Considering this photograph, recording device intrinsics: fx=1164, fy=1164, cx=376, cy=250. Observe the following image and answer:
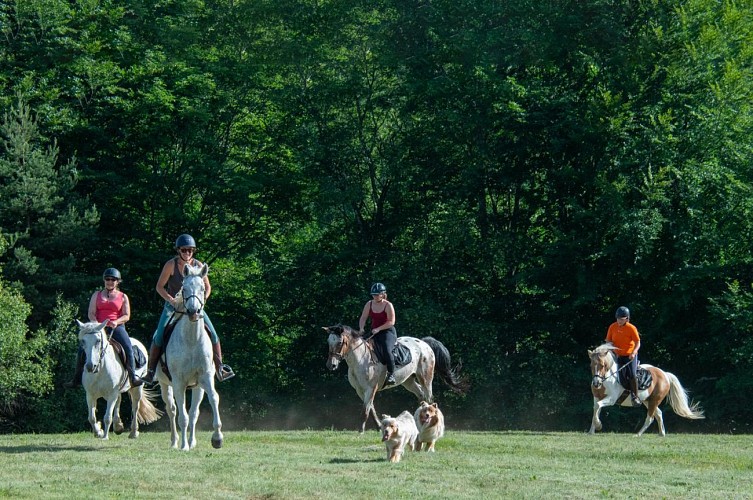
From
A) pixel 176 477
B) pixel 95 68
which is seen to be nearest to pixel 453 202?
pixel 95 68

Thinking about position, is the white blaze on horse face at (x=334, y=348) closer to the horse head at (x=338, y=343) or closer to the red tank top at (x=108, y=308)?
the horse head at (x=338, y=343)

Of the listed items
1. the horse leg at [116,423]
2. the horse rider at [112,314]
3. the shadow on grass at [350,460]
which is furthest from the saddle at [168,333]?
the horse leg at [116,423]

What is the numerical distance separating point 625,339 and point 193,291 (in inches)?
454

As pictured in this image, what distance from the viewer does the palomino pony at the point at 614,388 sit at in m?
24.9

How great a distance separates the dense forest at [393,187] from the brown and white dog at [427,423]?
16531mm

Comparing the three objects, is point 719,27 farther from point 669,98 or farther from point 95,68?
point 95,68

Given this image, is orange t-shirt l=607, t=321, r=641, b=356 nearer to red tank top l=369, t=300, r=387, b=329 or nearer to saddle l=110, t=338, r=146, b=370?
red tank top l=369, t=300, r=387, b=329

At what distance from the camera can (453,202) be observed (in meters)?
41.1

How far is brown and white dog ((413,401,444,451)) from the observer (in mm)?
18938

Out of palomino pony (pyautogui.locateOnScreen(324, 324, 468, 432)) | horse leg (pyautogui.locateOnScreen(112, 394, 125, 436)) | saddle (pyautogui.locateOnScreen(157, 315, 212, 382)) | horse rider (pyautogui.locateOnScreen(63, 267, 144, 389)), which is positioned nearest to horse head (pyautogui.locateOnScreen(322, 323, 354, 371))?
palomino pony (pyautogui.locateOnScreen(324, 324, 468, 432))

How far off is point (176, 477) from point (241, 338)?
28.1m

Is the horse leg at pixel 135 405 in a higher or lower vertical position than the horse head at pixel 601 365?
lower

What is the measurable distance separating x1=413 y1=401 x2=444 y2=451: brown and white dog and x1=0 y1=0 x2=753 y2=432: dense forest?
54.2 feet

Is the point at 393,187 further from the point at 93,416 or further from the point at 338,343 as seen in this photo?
the point at 93,416
